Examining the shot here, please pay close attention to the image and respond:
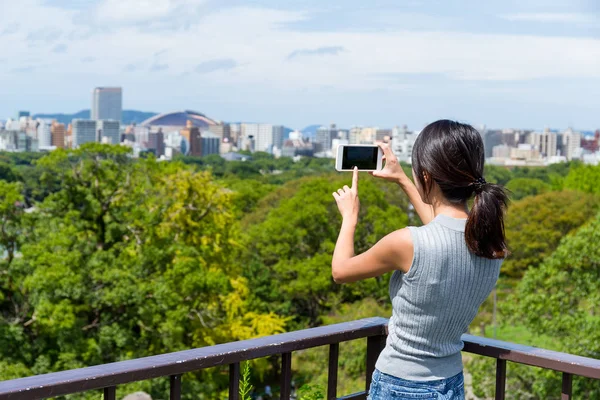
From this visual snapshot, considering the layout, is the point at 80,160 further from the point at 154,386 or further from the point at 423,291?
the point at 423,291

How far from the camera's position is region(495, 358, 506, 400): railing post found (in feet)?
8.65

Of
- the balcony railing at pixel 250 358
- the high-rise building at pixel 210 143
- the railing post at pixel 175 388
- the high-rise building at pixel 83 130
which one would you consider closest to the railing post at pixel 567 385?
the balcony railing at pixel 250 358

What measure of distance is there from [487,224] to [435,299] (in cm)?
24

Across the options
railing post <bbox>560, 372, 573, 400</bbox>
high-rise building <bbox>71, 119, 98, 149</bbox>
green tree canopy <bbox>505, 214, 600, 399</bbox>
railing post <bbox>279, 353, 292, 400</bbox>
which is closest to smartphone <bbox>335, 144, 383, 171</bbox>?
railing post <bbox>279, 353, 292, 400</bbox>

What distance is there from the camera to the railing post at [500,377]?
8.65ft

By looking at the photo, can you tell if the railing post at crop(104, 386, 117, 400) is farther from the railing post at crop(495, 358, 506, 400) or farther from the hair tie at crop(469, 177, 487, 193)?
the railing post at crop(495, 358, 506, 400)

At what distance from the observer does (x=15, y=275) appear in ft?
52.2

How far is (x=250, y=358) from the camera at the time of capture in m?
2.38

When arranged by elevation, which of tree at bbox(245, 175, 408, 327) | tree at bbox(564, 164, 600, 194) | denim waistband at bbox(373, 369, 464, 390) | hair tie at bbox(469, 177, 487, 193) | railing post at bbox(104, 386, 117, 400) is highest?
hair tie at bbox(469, 177, 487, 193)

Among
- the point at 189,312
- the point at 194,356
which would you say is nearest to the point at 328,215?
the point at 189,312

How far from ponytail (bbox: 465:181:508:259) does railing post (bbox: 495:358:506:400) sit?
672mm

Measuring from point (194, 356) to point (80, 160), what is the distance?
1633cm

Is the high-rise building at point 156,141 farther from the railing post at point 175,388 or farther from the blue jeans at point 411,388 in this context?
the blue jeans at point 411,388

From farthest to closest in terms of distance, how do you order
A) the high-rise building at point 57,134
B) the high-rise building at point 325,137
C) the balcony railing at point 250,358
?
the high-rise building at point 325,137 → the high-rise building at point 57,134 → the balcony railing at point 250,358
